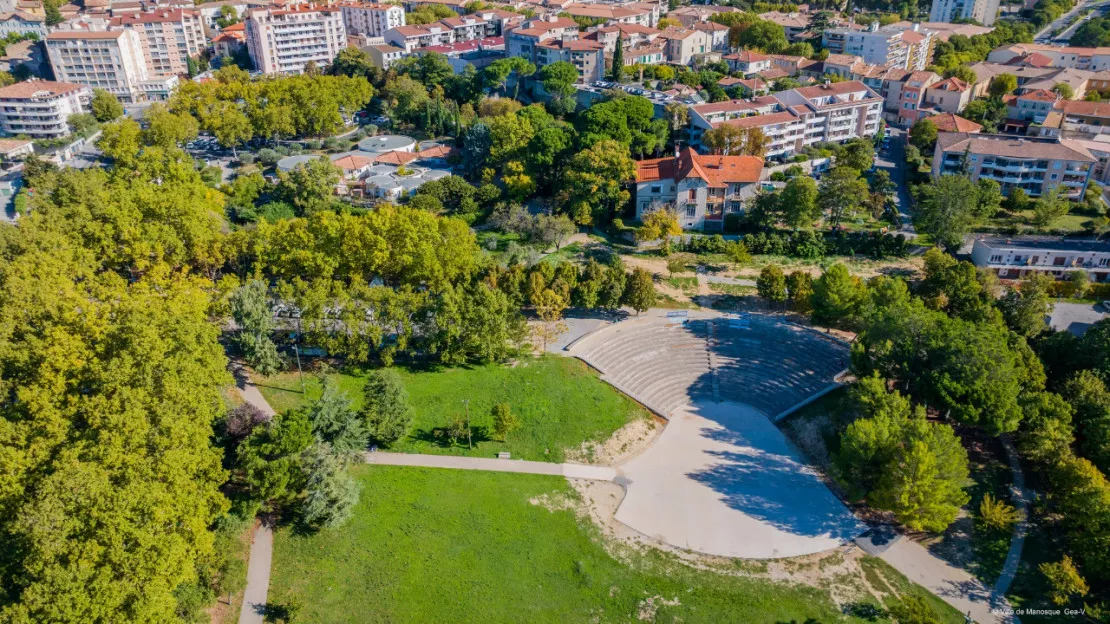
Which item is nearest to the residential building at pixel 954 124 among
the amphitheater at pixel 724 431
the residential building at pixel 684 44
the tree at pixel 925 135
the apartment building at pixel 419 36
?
the tree at pixel 925 135

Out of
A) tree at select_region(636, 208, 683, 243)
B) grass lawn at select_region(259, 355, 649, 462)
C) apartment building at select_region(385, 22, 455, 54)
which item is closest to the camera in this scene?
grass lawn at select_region(259, 355, 649, 462)

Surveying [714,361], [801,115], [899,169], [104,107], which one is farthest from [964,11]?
[104,107]

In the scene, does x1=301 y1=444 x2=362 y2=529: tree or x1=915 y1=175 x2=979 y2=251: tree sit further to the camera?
x1=915 y1=175 x2=979 y2=251: tree

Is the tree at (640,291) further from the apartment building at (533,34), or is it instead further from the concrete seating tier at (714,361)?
the apartment building at (533,34)

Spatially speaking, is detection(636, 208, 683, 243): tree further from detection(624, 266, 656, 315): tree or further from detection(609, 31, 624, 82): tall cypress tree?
detection(609, 31, 624, 82): tall cypress tree

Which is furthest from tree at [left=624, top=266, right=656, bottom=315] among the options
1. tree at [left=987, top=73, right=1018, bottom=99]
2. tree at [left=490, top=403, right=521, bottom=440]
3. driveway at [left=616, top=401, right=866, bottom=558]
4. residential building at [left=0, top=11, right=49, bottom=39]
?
residential building at [left=0, top=11, right=49, bottom=39]

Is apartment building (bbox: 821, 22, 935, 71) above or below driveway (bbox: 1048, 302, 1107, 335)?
above

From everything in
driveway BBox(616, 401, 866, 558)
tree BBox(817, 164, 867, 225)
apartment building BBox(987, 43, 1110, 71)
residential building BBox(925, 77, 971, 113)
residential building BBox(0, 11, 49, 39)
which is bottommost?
driveway BBox(616, 401, 866, 558)
